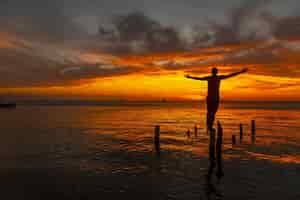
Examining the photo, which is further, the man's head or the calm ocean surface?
the calm ocean surface

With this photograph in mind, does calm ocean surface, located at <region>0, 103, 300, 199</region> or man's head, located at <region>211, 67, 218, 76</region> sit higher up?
man's head, located at <region>211, 67, 218, 76</region>

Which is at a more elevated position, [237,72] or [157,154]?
[237,72]

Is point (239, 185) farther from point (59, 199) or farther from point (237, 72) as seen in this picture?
point (59, 199)

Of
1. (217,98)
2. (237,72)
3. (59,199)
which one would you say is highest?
(237,72)

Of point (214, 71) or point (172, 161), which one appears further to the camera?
point (172, 161)

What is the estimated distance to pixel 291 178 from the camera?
15.1 metres

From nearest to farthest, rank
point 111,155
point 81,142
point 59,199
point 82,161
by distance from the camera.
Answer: point 59,199
point 82,161
point 111,155
point 81,142

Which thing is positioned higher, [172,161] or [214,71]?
[214,71]

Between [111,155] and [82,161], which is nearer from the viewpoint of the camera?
[82,161]

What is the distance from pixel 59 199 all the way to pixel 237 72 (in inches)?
418

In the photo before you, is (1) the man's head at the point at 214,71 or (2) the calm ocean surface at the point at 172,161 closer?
(1) the man's head at the point at 214,71

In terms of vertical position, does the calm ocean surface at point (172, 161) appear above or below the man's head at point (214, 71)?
below

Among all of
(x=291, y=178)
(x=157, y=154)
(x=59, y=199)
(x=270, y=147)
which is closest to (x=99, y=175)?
(x=59, y=199)

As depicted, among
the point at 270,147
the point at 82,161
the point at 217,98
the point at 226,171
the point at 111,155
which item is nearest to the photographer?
the point at 217,98
